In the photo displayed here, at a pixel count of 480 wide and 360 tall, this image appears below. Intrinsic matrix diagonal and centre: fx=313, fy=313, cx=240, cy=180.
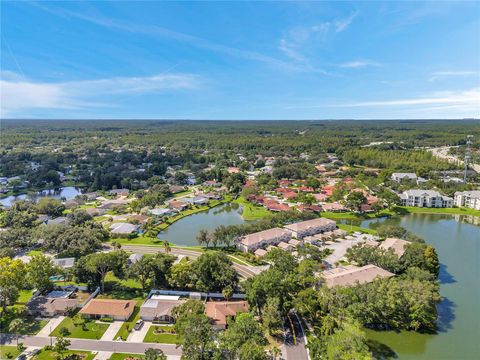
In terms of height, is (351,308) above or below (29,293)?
above

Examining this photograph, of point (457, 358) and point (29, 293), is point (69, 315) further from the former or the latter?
point (457, 358)

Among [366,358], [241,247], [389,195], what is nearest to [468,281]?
[366,358]

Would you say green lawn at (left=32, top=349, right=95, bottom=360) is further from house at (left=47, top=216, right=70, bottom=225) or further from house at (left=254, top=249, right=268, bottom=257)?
house at (left=47, top=216, right=70, bottom=225)

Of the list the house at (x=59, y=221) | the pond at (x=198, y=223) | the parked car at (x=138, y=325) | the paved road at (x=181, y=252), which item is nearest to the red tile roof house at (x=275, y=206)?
the pond at (x=198, y=223)

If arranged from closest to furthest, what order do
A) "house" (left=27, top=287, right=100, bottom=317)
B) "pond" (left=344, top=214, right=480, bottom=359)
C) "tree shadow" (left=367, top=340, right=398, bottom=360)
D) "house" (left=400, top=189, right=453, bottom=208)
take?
1. "tree shadow" (left=367, top=340, right=398, bottom=360)
2. "pond" (left=344, top=214, right=480, bottom=359)
3. "house" (left=27, top=287, right=100, bottom=317)
4. "house" (left=400, top=189, right=453, bottom=208)

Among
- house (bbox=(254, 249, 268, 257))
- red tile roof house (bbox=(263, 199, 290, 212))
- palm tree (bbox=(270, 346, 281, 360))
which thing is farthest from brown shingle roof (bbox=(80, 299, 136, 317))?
red tile roof house (bbox=(263, 199, 290, 212))
